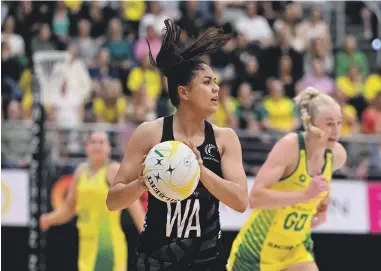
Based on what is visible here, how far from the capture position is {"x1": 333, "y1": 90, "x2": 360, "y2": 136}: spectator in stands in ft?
41.3

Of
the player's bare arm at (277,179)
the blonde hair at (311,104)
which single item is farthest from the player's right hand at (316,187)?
the blonde hair at (311,104)

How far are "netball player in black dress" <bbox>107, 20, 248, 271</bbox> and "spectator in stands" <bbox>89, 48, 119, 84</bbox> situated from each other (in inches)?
313

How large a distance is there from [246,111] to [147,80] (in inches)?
68.5

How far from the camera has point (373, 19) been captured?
15.3 metres

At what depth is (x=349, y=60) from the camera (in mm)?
14117

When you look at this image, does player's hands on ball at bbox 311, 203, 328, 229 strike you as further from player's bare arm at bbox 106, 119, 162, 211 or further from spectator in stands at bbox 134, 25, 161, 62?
spectator in stands at bbox 134, 25, 161, 62

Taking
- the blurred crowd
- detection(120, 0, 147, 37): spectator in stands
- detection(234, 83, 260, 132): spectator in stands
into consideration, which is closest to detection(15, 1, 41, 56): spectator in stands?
the blurred crowd

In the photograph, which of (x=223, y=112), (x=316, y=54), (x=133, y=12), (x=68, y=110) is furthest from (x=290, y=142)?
(x=133, y=12)

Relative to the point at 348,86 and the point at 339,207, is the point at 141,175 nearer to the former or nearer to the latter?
the point at 339,207

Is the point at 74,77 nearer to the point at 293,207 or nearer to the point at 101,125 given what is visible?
the point at 101,125

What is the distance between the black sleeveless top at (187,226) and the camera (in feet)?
15.2

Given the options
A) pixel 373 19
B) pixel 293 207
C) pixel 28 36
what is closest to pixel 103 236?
pixel 293 207

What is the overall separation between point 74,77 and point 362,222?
4.88 metres

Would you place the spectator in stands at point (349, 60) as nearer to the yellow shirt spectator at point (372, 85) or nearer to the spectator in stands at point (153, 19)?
the yellow shirt spectator at point (372, 85)
